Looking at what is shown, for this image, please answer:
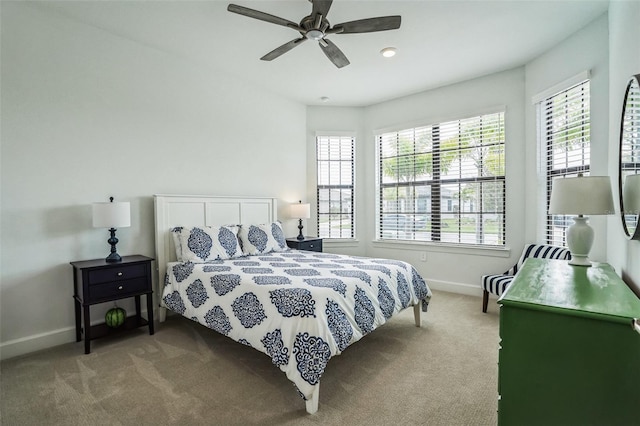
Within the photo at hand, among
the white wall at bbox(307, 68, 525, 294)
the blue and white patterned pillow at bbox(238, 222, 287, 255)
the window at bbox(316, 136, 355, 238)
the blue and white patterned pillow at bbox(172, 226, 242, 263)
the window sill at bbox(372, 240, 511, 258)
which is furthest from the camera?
the window at bbox(316, 136, 355, 238)

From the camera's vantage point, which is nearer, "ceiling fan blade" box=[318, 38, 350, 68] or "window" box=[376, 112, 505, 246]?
→ "ceiling fan blade" box=[318, 38, 350, 68]

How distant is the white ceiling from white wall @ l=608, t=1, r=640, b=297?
1.99ft

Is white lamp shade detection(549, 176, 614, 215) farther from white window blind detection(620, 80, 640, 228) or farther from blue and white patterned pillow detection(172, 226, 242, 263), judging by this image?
blue and white patterned pillow detection(172, 226, 242, 263)

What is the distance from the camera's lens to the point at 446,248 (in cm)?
452

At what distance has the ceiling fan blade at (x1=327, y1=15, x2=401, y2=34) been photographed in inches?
89.4

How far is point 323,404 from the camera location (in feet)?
6.48

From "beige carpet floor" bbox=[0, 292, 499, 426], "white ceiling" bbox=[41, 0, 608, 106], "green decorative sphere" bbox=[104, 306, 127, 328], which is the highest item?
"white ceiling" bbox=[41, 0, 608, 106]

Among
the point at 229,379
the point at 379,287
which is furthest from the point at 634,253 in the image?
the point at 229,379

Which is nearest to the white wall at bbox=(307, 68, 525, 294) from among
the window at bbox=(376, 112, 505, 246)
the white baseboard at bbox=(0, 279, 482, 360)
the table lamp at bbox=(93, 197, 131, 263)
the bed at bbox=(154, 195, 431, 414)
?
the window at bbox=(376, 112, 505, 246)

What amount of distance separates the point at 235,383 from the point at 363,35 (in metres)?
3.22

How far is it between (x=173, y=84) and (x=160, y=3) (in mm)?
1050

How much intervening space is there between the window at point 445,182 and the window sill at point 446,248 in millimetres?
81

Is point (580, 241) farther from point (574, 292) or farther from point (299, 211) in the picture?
point (299, 211)

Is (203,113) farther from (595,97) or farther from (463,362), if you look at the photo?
(595,97)
